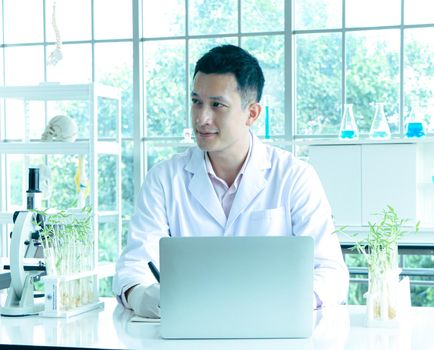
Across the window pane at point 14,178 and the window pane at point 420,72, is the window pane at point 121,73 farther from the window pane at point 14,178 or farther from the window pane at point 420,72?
the window pane at point 420,72

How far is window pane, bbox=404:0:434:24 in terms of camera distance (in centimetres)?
515

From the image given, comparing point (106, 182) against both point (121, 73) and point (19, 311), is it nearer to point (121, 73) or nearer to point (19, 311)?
point (121, 73)

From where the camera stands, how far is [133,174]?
5727 mm

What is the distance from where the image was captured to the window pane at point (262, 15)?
547cm

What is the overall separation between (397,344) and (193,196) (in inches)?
38.9

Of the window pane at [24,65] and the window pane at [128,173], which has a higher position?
the window pane at [24,65]

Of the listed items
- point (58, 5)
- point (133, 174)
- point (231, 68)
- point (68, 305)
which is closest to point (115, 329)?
point (68, 305)

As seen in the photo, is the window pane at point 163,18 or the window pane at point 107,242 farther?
the window pane at point 107,242

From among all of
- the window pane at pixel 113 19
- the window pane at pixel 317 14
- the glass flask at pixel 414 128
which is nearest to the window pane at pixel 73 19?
the window pane at pixel 113 19

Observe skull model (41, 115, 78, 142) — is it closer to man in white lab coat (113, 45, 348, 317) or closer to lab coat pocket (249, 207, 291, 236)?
man in white lab coat (113, 45, 348, 317)

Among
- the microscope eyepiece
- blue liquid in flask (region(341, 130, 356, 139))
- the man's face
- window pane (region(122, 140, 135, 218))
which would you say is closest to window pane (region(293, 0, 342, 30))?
blue liquid in flask (region(341, 130, 356, 139))

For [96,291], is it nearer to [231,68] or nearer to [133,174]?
[231,68]

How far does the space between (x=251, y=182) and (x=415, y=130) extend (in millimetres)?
2556

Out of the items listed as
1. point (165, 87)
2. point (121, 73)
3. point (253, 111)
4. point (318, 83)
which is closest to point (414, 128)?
point (318, 83)
